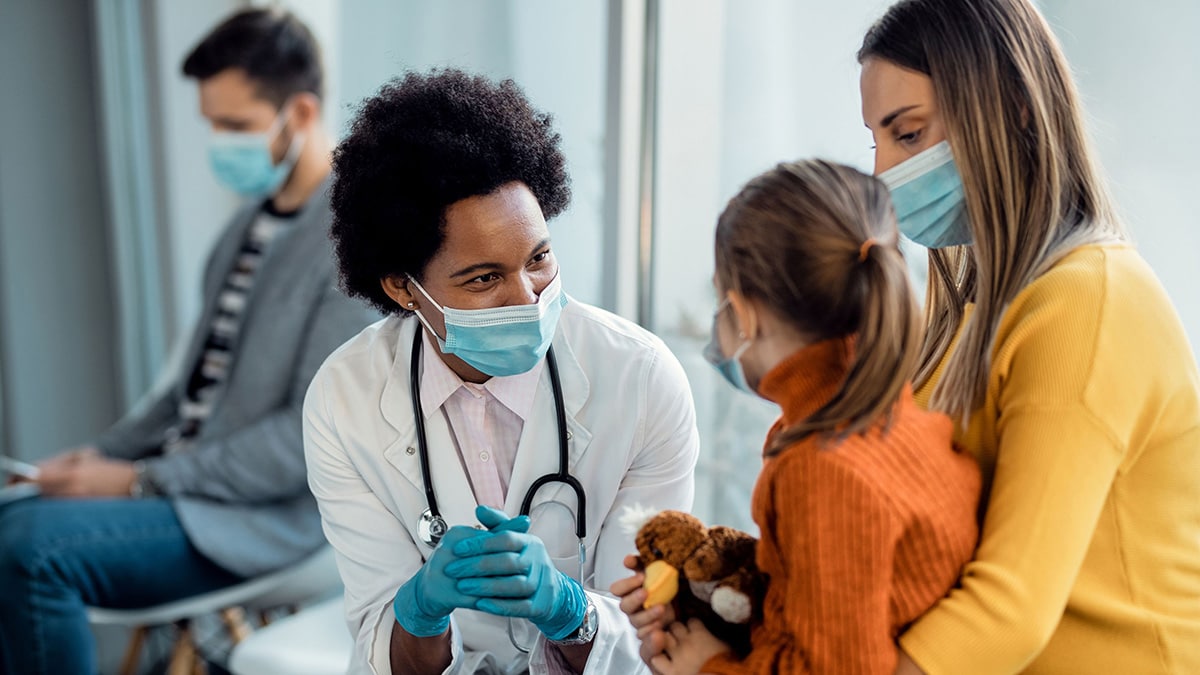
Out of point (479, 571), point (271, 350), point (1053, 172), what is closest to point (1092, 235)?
point (1053, 172)

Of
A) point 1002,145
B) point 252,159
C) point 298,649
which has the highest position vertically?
point 1002,145

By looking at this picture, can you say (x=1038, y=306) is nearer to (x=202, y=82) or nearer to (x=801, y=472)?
(x=801, y=472)

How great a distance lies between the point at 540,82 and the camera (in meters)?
2.05

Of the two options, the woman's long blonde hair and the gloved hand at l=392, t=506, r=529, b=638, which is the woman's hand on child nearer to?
the gloved hand at l=392, t=506, r=529, b=638

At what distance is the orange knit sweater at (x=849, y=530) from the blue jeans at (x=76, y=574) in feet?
4.72

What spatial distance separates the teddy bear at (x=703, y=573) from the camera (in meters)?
0.90

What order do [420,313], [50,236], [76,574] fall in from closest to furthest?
[420,313] → [76,574] → [50,236]

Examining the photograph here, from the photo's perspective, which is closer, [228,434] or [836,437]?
[836,437]

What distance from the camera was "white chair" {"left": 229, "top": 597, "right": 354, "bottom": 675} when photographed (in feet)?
5.36

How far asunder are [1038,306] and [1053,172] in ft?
0.44

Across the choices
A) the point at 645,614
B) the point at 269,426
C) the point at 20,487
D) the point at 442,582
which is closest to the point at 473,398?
the point at 442,582

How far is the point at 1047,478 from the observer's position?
865 mm

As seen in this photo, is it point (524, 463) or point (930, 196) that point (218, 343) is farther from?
point (930, 196)

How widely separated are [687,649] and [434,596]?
0.96 ft
